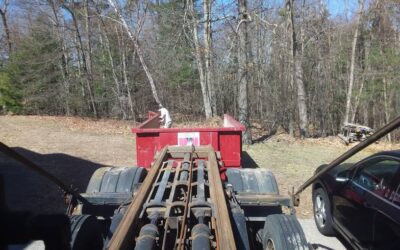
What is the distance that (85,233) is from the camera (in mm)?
3990

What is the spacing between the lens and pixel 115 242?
10.1 feet

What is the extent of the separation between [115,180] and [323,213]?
→ 320cm

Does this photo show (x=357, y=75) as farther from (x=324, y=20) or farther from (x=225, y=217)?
(x=225, y=217)

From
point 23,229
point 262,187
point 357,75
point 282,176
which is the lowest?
point 282,176

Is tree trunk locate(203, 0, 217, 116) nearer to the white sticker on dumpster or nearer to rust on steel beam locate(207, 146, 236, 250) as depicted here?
the white sticker on dumpster

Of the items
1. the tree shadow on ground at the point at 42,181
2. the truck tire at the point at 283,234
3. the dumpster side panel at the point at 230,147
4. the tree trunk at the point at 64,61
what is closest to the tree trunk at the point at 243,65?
the tree shadow on ground at the point at 42,181

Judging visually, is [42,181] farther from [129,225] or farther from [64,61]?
[64,61]

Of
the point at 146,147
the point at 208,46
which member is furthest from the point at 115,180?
the point at 208,46

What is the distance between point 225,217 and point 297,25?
22243 millimetres

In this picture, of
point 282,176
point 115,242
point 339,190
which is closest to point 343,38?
point 282,176

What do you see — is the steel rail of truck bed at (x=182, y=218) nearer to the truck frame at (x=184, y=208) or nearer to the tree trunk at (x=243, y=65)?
the truck frame at (x=184, y=208)

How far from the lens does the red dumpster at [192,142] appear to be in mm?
7613

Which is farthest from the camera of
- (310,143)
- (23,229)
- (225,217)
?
(310,143)

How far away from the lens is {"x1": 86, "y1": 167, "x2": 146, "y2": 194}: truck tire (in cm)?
573
